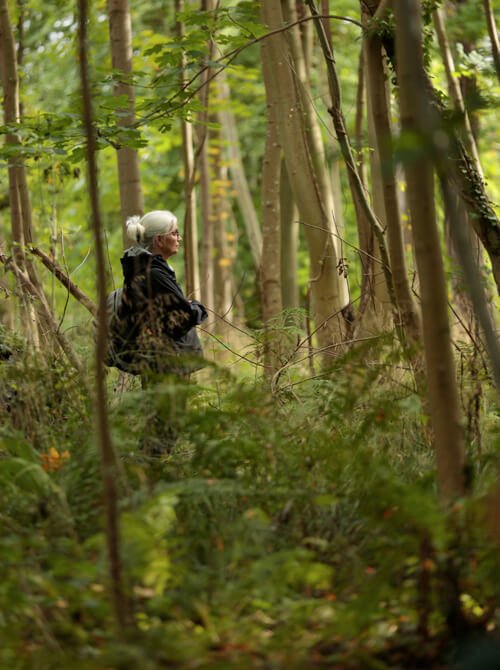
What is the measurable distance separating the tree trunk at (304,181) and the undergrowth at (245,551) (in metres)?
2.92

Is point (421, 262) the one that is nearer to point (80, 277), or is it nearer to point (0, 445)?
point (0, 445)

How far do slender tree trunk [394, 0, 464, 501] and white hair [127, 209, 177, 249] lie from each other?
9.74 ft

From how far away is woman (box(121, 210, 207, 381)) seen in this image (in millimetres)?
5445

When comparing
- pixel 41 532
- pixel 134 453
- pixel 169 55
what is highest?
pixel 169 55

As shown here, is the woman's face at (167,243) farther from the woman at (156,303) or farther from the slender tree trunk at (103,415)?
the slender tree trunk at (103,415)

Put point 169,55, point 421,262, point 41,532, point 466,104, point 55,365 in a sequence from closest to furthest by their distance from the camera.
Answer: point 466,104
point 421,262
point 41,532
point 55,365
point 169,55

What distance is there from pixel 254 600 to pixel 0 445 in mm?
1820

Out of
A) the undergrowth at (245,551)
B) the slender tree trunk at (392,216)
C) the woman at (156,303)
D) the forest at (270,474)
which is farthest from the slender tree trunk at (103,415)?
the slender tree trunk at (392,216)

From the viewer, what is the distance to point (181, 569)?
360 centimetres

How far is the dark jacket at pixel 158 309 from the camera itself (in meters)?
5.62

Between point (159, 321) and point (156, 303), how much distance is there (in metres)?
0.28

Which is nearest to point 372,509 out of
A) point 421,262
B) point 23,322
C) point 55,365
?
point 421,262

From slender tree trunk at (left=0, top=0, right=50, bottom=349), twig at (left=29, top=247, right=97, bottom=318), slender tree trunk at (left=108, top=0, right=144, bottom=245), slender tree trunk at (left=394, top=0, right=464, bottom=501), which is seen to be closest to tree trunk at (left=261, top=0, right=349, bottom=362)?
slender tree trunk at (left=108, top=0, right=144, bottom=245)

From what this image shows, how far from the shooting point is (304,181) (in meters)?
7.96
